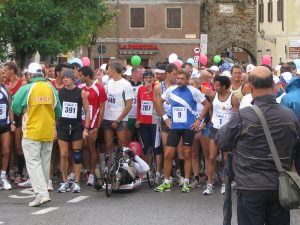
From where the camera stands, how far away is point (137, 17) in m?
57.2

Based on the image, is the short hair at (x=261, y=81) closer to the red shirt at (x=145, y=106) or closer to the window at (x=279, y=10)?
the red shirt at (x=145, y=106)

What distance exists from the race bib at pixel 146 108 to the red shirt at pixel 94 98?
95 centimetres

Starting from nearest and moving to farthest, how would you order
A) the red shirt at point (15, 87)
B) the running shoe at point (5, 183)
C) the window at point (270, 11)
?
the running shoe at point (5, 183)
the red shirt at point (15, 87)
the window at point (270, 11)

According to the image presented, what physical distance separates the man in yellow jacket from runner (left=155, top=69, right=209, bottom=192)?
2.12 metres

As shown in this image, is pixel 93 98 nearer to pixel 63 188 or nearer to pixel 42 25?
pixel 63 188

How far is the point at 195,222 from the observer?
1021 cm

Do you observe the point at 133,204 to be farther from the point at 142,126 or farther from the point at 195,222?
the point at 142,126

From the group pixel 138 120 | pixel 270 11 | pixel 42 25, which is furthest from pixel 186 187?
pixel 270 11

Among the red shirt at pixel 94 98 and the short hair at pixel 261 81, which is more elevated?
the short hair at pixel 261 81

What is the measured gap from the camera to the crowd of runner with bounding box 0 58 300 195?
12.9 metres

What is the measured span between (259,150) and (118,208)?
5.08 meters

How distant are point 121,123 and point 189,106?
4.67 ft

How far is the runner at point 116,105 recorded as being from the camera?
13.8m

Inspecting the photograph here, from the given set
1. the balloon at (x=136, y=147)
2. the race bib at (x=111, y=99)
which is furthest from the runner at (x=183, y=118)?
the race bib at (x=111, y=99)
